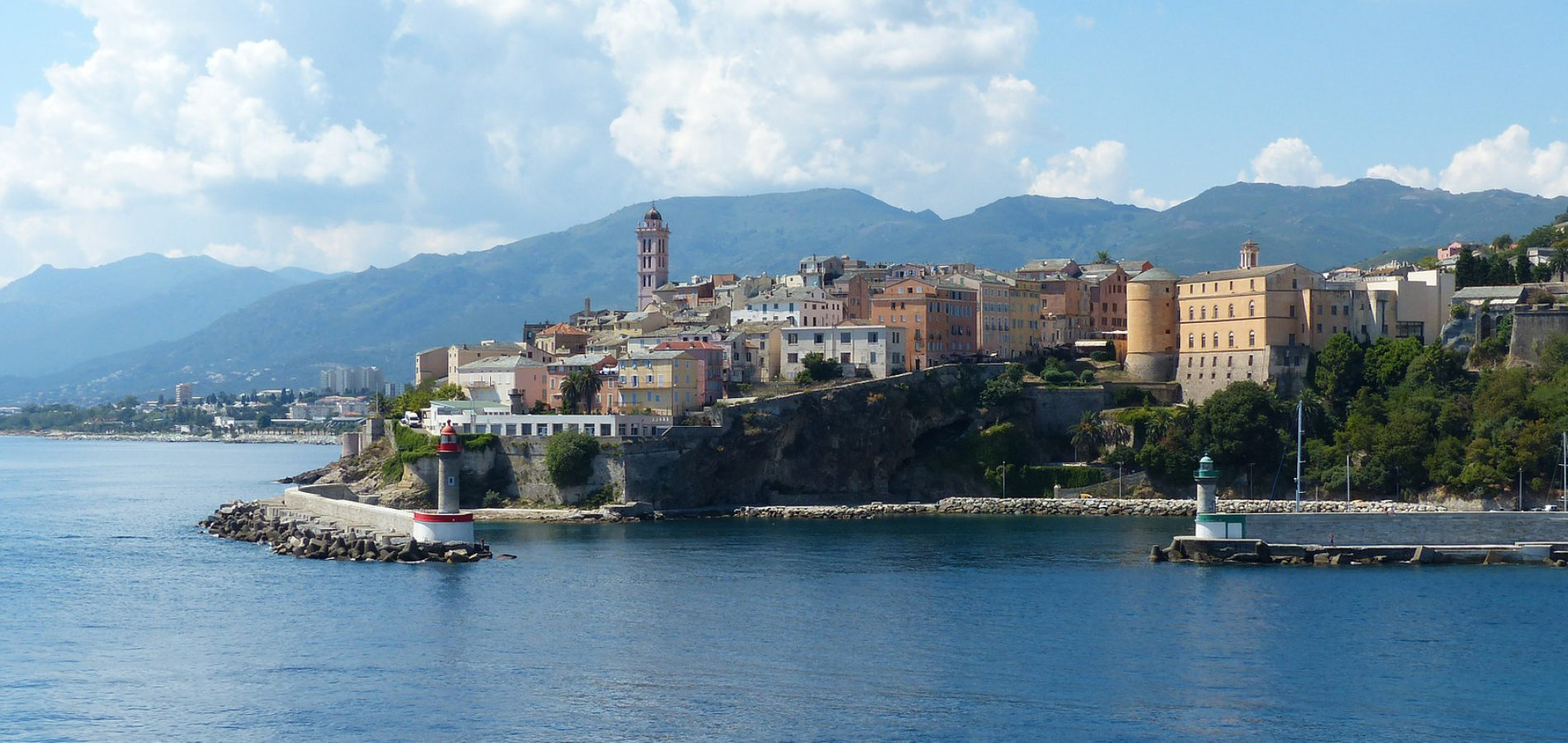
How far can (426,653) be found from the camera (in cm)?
3544

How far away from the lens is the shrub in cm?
6831

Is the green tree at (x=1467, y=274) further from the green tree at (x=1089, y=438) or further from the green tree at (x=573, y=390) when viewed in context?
the green tree at (x=573, y=390)

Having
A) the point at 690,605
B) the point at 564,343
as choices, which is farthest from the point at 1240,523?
the point at 564,343

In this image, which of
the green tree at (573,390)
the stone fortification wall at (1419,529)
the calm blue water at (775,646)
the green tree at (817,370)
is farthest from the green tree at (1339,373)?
the green tree at (573,390)

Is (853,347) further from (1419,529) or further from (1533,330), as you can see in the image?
(1419,529)

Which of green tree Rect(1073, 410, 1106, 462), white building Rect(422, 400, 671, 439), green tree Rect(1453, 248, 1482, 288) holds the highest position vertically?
green tree Rect(1453, 248, 1482, 288)

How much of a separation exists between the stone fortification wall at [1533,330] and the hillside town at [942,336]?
240cm

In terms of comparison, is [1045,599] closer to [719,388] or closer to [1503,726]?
[1503,726]

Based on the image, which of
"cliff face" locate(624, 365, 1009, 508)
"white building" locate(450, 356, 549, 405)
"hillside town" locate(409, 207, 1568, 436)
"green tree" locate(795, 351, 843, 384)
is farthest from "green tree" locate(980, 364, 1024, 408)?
"white building" locate(450, 356, 549, 405)

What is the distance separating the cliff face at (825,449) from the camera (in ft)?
229

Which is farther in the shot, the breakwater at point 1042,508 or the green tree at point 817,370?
the green tree at point 817,370

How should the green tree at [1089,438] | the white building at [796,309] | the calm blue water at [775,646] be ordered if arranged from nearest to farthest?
the calm blue water at [775,646]
the green tree at [1089,438]
the white building at [796,309]

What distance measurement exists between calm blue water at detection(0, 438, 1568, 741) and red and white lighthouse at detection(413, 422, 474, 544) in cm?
217

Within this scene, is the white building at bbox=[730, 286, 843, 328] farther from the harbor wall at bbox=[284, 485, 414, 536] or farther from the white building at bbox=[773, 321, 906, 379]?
the harbor wall at bbox=[284, 485, 414, 536]
